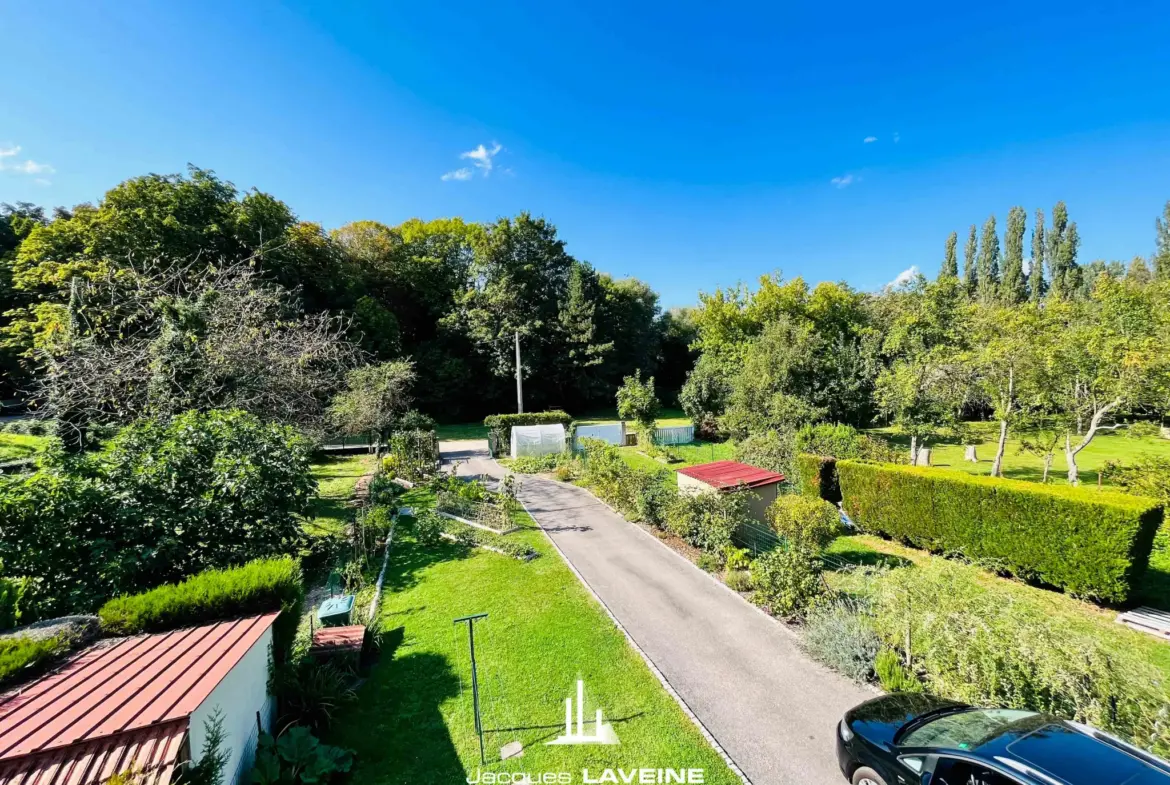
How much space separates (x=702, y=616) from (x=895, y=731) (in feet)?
13.1

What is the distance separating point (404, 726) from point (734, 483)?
343 inches

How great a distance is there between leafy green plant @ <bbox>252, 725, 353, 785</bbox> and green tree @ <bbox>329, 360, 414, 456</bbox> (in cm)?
1731

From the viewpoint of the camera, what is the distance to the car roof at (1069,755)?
336 centimetres

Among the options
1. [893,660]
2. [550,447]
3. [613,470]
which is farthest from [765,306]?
[893,660]

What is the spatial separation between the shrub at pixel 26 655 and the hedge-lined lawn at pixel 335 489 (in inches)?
264

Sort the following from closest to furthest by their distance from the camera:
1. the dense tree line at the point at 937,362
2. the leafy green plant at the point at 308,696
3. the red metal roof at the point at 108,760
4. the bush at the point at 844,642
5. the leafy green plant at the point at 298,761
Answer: the red metal roof at the point at 108,760 < the leafy green plant at the point at 298,761 < the leafy green plant at the point at 308,696 < the bush at the point at 844,642 < the dense tree line at the point at 937,362

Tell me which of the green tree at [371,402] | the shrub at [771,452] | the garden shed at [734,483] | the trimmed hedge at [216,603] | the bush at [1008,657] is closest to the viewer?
the bush at [1008,657]

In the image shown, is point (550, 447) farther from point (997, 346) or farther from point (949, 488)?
point (997, 346)

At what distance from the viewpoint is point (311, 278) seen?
33.5 m

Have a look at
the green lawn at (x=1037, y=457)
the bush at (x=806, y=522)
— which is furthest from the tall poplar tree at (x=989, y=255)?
the bush at (x=806, y=522)

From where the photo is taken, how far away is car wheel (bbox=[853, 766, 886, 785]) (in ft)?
14.0

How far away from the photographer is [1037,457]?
69.2 ft

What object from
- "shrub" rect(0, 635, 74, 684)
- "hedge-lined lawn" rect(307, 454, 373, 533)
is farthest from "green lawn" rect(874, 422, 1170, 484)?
"shrub" rect(0, 635, 74, 684)

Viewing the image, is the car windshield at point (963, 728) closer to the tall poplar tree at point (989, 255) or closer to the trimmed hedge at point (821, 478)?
the trimmed hedge at point (821, 478)
